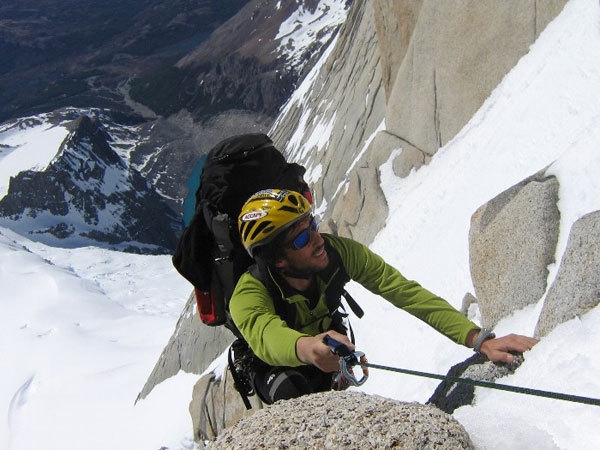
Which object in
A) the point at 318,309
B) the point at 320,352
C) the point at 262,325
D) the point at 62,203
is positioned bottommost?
the point at 62,203

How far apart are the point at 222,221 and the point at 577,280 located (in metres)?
2.48

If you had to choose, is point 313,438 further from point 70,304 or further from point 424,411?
point 70,304

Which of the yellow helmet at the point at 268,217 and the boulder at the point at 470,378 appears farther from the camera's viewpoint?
the yellow helmet at the point at 268,217

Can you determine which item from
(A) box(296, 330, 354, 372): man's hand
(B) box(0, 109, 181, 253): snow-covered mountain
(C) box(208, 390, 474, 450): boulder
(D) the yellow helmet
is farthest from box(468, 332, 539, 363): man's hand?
(B) box(0, 109, 181, 253): snow-covered mountain

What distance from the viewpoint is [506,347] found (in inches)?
152

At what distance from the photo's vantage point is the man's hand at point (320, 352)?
138 inches

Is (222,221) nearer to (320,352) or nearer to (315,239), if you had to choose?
(315,239)

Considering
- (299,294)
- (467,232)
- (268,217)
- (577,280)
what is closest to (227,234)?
(268,217)

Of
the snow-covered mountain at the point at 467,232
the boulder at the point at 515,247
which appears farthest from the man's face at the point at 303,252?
the boulder at the point at 515,247

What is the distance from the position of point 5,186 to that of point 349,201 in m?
198

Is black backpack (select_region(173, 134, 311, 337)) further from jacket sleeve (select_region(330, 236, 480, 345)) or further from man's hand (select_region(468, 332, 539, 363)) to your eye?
man's hand (select_region(468, 332, 539, 363))

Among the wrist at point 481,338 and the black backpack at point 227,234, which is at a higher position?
the wrist at point 481,338

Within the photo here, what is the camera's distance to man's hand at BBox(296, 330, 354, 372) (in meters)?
3.50

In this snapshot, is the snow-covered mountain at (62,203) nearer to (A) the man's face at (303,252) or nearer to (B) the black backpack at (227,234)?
(B) the black backpack at (227,234)
